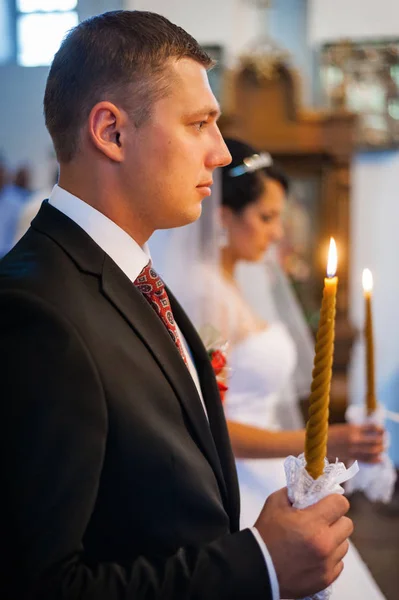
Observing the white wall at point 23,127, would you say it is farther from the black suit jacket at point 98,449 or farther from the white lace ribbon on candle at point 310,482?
the white lace ribbon on candle at point 310,482

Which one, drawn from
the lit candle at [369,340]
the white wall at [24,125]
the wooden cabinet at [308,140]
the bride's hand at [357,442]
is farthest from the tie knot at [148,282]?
the white wall at [24,125]

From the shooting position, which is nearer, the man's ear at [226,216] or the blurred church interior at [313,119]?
the man's ear at [226,216]

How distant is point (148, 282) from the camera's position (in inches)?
53.8

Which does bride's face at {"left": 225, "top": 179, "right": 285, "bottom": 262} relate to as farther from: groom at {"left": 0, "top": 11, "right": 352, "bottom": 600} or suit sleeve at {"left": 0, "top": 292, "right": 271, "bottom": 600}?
suit sleeve at {"left": 0, "top": 292, "right": 271, "bottom": 600}

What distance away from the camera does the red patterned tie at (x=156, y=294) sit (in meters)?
1.36

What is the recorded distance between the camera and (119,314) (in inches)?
47.4

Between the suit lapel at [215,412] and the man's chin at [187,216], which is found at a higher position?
the man's chin at [187,216]

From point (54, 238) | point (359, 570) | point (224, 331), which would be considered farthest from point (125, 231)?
point (224, 331)

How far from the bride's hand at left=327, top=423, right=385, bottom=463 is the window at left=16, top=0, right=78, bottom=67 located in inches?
193

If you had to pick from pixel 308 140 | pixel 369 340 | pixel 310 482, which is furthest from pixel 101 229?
pixel 308 140

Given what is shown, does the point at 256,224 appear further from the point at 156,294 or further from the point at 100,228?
the point at 100,228

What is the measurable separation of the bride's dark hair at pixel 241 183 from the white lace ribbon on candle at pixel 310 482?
6.92ft

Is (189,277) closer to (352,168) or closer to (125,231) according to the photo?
(125,231)

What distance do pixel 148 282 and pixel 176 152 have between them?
0.24 metres
